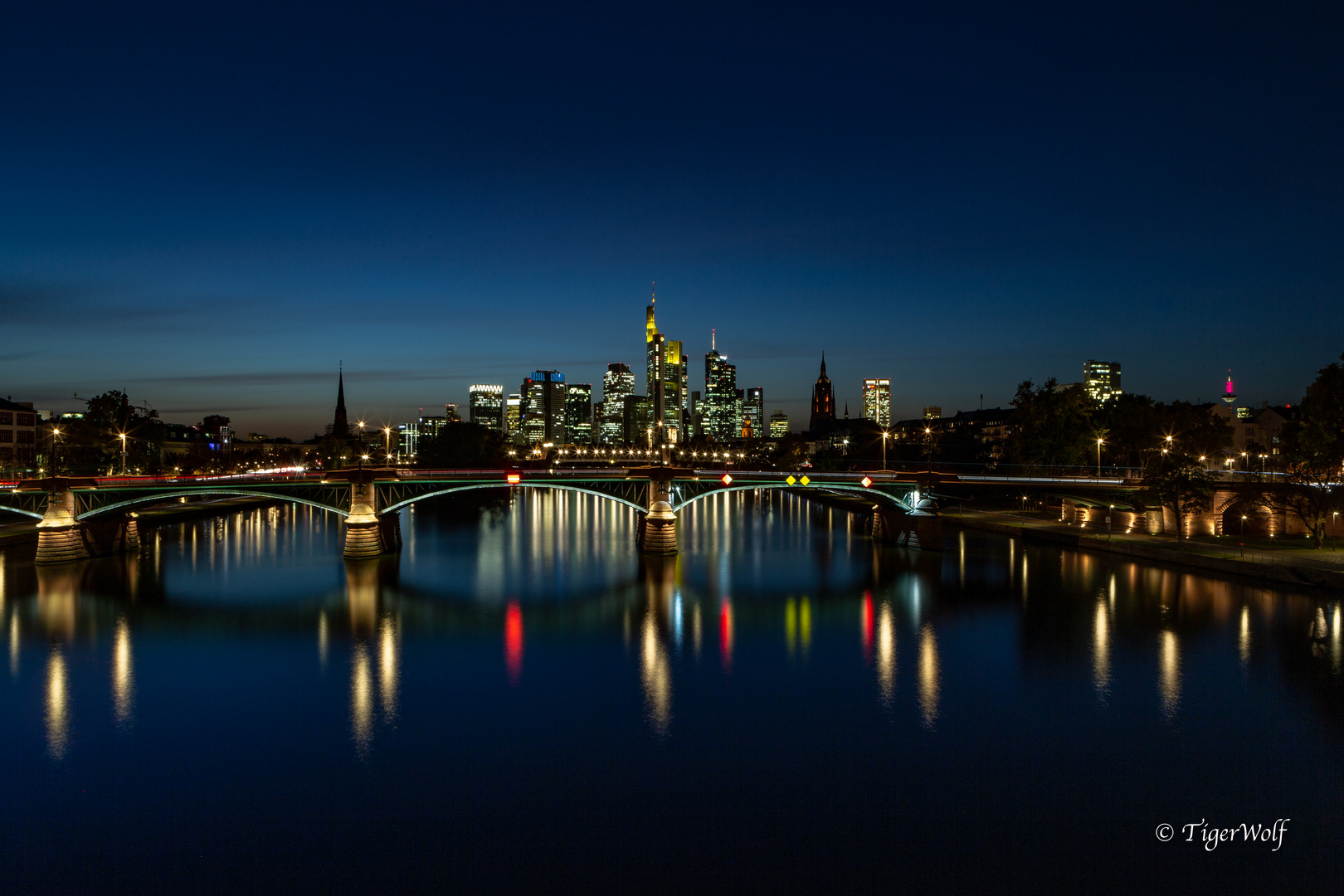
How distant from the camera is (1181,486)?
61281mm

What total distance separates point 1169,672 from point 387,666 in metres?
30.8

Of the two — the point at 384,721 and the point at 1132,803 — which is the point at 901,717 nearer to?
the point at 1132,803

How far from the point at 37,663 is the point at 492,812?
24803 mm

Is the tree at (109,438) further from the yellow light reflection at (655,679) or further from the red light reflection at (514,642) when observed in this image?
the yellow light reflection at (655,679)

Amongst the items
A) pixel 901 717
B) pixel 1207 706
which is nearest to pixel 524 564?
pixel 901 717

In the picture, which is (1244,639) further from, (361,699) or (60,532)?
(60,532)

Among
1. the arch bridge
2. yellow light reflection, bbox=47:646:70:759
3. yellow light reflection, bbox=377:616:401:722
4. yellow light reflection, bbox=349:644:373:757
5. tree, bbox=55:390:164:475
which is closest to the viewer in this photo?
yellow light reflection, bbox=47:646:70:759

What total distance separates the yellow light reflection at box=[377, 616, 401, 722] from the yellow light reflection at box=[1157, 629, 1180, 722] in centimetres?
2609

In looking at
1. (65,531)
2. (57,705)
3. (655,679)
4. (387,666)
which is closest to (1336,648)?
(655,679)

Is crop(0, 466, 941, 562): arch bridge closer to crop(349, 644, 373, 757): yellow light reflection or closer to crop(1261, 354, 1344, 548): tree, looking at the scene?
crop(349, 644, 373, 757): yellow light reflection

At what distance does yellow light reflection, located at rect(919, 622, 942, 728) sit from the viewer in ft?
93.0

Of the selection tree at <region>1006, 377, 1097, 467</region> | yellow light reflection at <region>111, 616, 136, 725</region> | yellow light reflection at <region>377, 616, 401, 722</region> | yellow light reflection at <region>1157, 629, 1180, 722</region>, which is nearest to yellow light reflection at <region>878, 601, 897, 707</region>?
yellow light reflection at <region>1157, 629, 1180, 722</region>

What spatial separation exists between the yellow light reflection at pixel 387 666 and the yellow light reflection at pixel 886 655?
17.3 metres

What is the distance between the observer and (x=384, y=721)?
27.5 metres
